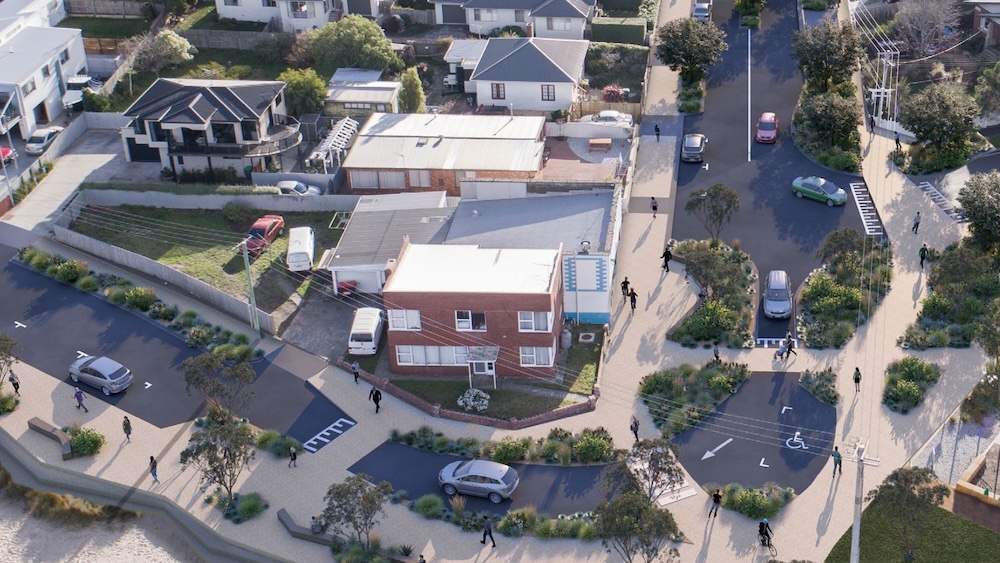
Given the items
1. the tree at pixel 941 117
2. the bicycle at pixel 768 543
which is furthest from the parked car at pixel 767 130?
the bicycle at pixel 768 543

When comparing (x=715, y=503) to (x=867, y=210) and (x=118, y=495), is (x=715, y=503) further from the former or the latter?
(x=867, y=210)

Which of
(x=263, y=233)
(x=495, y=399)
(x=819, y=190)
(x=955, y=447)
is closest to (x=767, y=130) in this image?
(x=819, y=190)

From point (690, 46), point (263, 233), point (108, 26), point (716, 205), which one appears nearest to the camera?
point (716, 205)

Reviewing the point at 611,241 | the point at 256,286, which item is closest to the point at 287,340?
the point at 256,286

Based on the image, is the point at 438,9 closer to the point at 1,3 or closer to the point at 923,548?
the point at 1,3

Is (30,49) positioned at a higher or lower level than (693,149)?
higher

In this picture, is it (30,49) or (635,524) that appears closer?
(635,524)

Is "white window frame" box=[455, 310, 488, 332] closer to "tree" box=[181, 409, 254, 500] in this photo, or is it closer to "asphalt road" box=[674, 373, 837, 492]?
"asphalt road" box=[674, 373, 837, 492]

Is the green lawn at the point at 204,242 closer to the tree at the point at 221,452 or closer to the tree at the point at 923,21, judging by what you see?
the tree at the point at 221,452
